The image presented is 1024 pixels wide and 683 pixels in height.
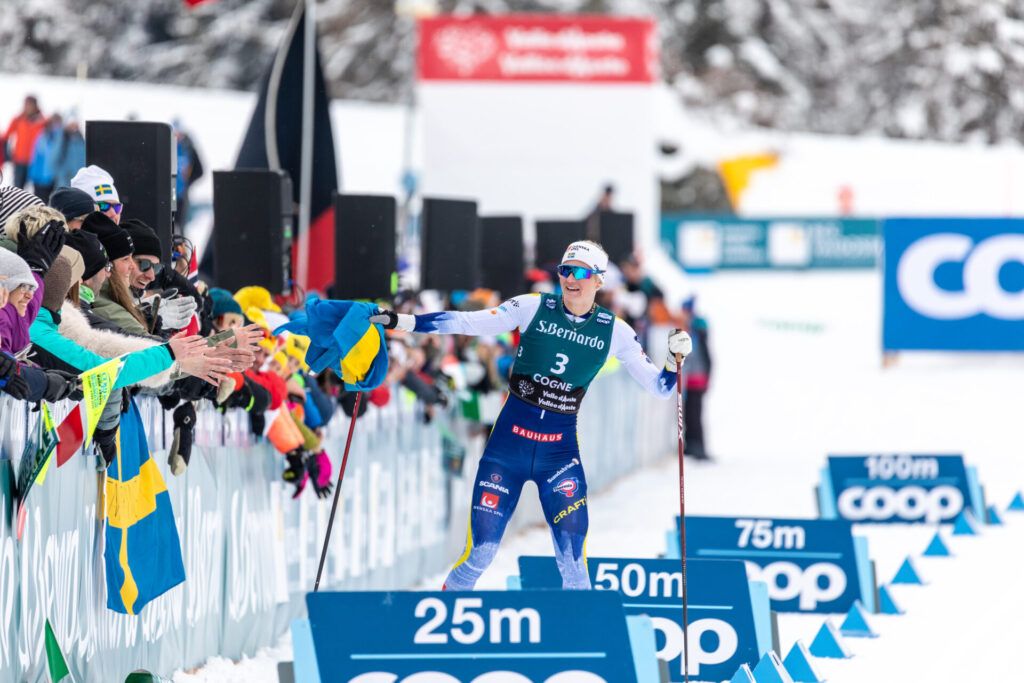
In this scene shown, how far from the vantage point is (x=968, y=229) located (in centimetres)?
2178

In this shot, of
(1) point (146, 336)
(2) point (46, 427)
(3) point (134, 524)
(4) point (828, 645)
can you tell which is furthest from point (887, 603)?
(2) point (46, 427)

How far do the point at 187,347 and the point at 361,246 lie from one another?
3.85 metres

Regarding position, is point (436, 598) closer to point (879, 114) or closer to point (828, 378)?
point (828, 378)

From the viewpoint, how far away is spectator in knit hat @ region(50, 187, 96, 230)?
19.3 feet

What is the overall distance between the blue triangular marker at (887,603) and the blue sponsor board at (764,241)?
25.3 m

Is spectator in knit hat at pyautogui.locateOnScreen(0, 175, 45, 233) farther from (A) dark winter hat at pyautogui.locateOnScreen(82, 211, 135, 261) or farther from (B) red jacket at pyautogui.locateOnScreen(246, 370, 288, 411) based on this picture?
(B) red jacket at pyautogui.locateOnScreen(246, 370, 288, 411)

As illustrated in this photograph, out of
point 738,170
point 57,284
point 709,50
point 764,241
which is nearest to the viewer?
point 57,284

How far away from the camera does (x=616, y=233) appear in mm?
14078

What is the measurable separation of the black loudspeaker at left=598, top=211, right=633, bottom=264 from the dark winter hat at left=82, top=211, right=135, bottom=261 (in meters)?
8.15

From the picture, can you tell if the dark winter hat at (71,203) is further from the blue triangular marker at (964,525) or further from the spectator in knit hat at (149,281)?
the blue triangular marker at (964,525)

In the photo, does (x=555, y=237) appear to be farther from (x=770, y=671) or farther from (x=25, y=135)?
(x=770, y=671)

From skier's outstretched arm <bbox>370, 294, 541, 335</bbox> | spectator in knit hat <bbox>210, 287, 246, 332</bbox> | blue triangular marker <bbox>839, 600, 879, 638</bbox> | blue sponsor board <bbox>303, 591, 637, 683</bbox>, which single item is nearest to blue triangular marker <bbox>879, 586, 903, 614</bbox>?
blue triangular marker <bbox>839, 600, 879, 638</bbox>

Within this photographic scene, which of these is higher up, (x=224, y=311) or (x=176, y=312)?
(x=224, y=311)

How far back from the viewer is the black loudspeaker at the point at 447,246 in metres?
10.5
